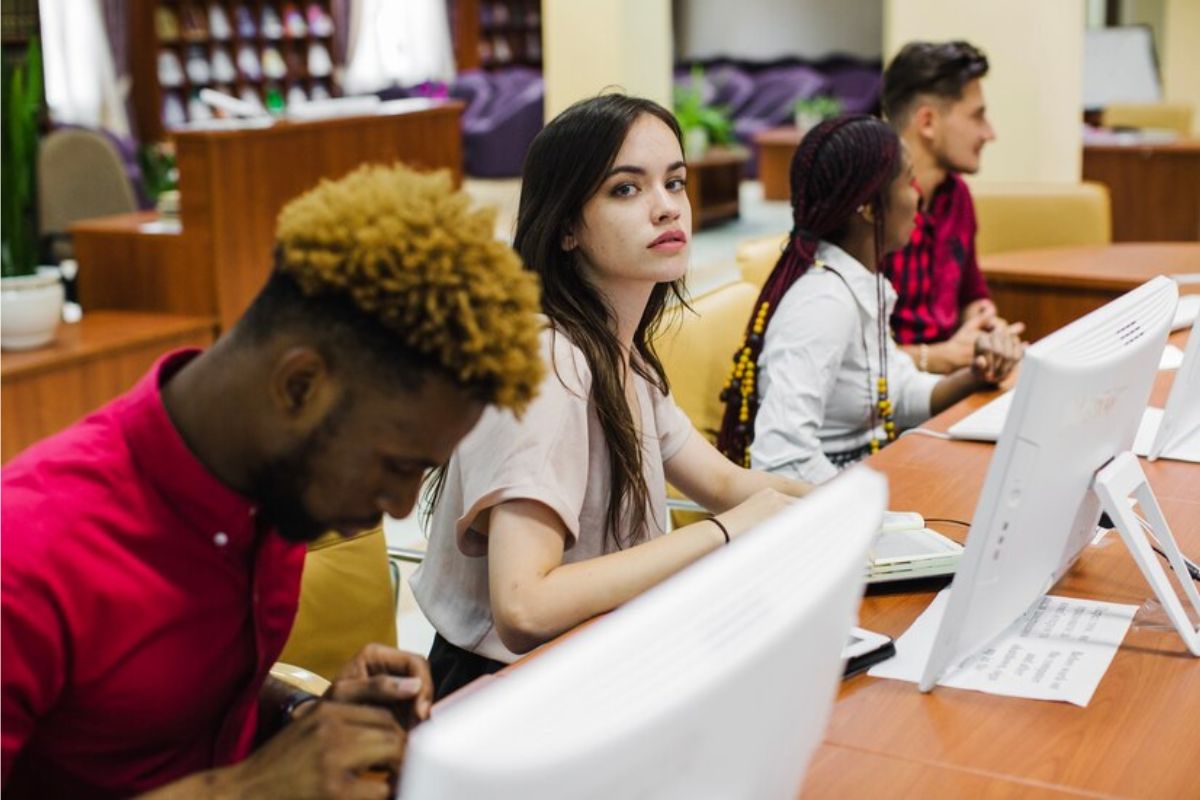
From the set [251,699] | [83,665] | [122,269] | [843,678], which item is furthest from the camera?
[122,269]

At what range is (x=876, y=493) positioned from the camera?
0.98 m

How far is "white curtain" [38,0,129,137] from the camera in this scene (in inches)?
422

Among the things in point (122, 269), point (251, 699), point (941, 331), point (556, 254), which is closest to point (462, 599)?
point (556, 254)

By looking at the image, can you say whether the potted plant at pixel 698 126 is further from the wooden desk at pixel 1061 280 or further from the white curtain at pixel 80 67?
the wooden desk at pixel 1061 280

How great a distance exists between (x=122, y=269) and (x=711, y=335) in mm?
2913

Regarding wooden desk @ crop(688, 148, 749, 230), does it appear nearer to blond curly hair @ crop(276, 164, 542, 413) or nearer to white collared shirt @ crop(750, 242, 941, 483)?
white collared shirt @ crop(750, 242, 941, 483)

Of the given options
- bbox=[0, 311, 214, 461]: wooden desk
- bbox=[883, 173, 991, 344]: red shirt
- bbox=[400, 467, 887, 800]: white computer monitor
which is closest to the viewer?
bbox=[400, 467, 887, 800]: white computer monitor

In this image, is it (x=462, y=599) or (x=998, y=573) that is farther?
(x=462, y=599)

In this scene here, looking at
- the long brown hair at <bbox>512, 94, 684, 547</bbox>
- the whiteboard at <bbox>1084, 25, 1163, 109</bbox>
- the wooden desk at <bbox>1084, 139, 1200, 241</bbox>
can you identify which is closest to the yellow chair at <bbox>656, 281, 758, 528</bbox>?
the long brown hair at <bbox>512, 94, 684, 547</bbox>

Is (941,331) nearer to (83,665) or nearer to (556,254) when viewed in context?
(556,254)

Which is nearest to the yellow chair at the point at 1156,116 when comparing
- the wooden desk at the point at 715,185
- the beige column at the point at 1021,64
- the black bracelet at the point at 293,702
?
the wooden desk at the point at 715,185

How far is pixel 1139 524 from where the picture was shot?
1.66m

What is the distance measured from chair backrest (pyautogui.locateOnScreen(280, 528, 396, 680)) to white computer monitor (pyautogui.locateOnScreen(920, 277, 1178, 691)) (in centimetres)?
82

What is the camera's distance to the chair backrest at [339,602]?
1.97 m
